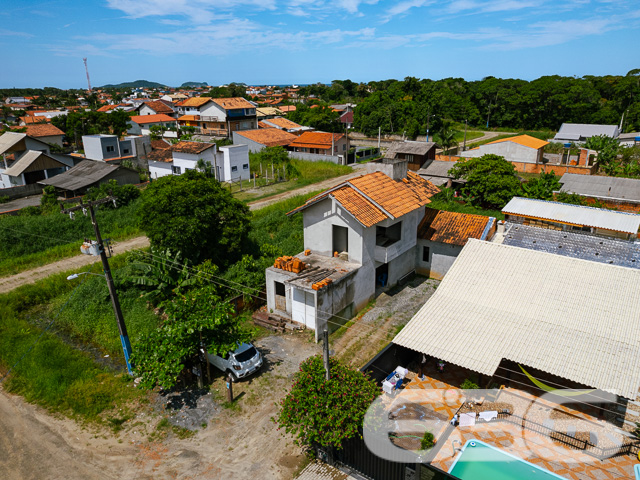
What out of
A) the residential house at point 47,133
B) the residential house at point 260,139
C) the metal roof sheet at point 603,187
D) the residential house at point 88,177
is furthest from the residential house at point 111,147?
the metal roof sheet at point 603,187

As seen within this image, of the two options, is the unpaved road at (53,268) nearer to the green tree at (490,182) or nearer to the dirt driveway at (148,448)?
the dirt driveway at (148,448)

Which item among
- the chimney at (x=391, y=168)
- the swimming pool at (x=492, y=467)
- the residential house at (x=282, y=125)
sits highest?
the residential house at (x=282, y=125)

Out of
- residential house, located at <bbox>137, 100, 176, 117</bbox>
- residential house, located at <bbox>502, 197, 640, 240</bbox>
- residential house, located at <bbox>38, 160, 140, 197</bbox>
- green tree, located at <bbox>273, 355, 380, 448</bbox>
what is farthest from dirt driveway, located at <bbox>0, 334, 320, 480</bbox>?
residential house, located at <bbox>137, 100, 176, 117</bbox>

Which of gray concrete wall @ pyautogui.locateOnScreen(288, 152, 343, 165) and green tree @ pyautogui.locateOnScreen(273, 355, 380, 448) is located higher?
gray concrete wall @ pyautogui.locateOnScreen(288, 152, 343, 165)

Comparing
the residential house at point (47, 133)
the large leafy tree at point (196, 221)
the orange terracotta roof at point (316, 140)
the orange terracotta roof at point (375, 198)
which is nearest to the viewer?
the orange terracotta roof at point (375, 198)

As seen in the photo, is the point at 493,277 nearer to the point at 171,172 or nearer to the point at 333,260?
the point at 333,260

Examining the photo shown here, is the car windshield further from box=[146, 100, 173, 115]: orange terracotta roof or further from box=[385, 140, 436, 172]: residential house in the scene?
box=[146, 100, 173, 115]: orange terracotta roof

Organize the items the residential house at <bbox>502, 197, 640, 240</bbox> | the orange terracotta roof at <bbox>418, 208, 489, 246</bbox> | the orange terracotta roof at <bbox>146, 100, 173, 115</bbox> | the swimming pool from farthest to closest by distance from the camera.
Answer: the orange terracotta roof at <bbox>146, 100, 173, 115</bbox> < the residential house at <bbox>502, 197, 640, 240</bbox> < the orange terracotta roof at <bbox>418, 208, 489, 246</bbox> < the swimming pool

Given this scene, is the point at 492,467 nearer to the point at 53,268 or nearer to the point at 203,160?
the point at 53,268
